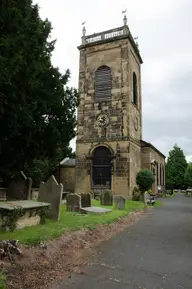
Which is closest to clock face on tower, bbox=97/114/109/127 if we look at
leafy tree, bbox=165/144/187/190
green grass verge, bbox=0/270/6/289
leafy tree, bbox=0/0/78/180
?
leafy tree, bbox=0/0/78/180

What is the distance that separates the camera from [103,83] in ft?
82.2

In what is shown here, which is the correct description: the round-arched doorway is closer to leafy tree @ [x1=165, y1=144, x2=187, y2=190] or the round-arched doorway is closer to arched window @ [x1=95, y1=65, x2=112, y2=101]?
arched window @ [x1=95, y1=65, x2=112, y2=101]

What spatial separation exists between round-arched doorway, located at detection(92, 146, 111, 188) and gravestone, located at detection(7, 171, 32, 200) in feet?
42.8

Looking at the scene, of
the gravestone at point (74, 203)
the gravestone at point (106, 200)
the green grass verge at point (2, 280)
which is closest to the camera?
the green grass verge at point (2, 280)

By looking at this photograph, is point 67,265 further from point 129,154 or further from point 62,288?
point 129,154

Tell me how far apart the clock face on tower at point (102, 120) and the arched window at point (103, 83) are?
5.72 feet

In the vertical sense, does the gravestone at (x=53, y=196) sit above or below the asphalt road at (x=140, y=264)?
above

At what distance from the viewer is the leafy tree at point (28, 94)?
21.4 feet

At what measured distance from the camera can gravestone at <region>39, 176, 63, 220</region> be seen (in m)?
9.16

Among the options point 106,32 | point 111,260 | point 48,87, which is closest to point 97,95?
point 106,32

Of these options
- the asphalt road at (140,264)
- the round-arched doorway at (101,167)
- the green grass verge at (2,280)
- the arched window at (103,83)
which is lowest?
the asphalt road at (140,264)

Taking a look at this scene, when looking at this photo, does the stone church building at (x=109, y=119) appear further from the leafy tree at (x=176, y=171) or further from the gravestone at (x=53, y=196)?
the leafy tree at (x=176, y=171)

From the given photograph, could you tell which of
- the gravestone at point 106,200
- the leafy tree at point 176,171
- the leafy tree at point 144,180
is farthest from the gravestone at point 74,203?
the leafy tree at point 176,171

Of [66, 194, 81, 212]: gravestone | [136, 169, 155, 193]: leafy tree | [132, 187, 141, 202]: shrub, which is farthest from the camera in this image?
[136, 169, 155, 193]: leafy tree
